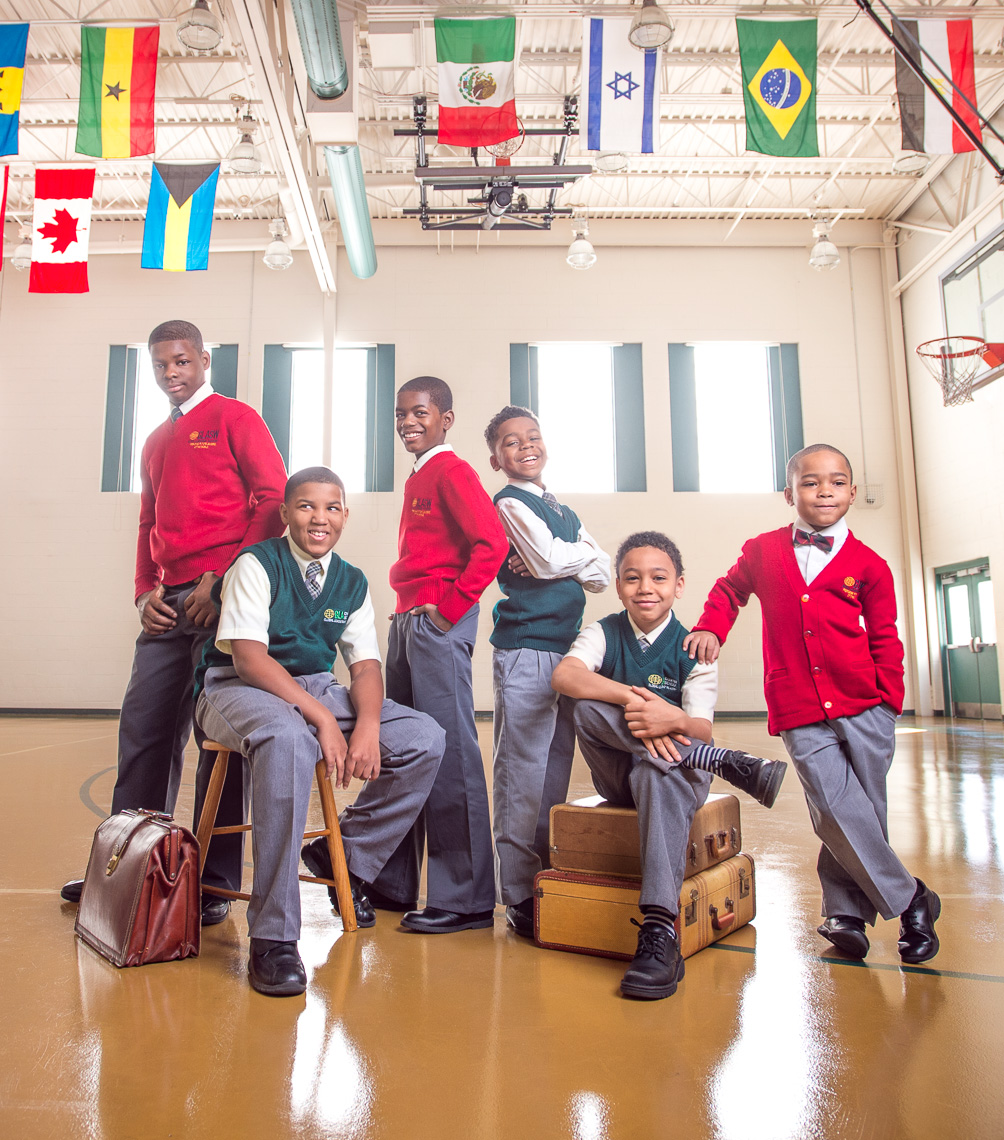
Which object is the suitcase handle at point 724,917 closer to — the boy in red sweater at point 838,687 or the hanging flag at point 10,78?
the boy in red sweater at point 838,687

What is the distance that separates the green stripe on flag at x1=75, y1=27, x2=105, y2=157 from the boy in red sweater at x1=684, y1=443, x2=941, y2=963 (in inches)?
209

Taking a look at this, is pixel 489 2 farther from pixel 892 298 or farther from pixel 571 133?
pixel 892 298

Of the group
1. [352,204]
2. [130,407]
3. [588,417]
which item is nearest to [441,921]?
[352,204]

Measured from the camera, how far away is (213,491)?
7.74 ft

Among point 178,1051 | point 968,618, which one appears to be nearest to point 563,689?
point 178,1051

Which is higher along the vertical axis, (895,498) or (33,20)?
(33,20)

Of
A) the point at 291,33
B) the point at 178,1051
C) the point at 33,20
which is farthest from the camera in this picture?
the point at 33,20

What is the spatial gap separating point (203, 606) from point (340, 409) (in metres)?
8.33

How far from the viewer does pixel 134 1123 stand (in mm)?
1156

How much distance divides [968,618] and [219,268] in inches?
386

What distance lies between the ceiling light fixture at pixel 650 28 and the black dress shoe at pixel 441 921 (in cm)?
536

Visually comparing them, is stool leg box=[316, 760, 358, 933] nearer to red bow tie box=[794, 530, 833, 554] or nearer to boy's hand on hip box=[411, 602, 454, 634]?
boy's hand on hip box=[411, 602, 454, 634]

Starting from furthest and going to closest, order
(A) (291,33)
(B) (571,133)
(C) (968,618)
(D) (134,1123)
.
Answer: (C) (968,618)
(B) (571,133)
(A) (291,33)
(D) (134,1123)

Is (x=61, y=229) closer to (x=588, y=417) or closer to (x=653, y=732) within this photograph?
(x=588, y=417)
